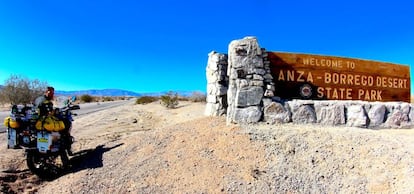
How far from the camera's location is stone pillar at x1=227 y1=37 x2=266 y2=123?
793 cm

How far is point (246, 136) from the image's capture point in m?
7.17

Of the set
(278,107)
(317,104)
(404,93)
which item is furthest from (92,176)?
(404,93)

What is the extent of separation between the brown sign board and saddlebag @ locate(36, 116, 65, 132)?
4812 millimetres

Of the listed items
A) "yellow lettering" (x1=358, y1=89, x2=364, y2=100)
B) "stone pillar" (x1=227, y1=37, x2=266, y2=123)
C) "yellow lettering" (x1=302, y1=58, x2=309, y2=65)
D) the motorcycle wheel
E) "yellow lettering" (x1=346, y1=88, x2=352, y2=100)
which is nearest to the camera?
the motorcycle wheel

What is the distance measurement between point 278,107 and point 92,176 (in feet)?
13.5

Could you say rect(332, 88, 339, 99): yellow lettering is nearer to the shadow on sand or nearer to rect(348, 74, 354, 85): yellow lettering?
rect(348, 74, 354, 85): yellow lettering

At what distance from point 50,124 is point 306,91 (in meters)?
5.74

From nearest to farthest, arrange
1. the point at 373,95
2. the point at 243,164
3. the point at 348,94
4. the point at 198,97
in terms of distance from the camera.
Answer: the point at 243,164
the point at 348,94
the point at 373,95
the point at 198,97

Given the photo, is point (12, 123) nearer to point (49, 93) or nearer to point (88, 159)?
point (49, 93)

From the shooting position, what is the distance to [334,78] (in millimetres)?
9086

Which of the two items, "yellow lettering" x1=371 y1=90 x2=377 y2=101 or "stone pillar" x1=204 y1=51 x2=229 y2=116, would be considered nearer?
"yellow lettering" x1=371 y1=90 x2=377 y2=101

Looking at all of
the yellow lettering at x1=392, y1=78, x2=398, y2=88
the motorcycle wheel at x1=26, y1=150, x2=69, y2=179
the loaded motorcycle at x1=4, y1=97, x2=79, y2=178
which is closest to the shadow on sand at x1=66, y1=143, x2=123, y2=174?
the motorcycle wheel at x1=26, y1=150, x2=69, y2=179

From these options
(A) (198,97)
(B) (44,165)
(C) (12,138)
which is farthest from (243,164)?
(A) (198,97)

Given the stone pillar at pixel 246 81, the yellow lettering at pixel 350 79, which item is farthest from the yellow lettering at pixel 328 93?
the stone pillar at pixel 246 81
